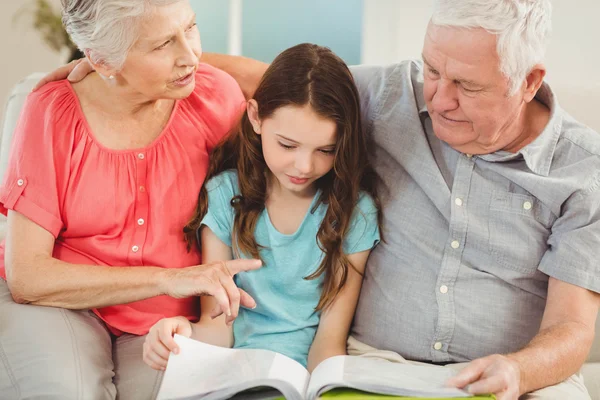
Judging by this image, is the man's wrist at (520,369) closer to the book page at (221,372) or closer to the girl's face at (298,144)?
the book page at (221,372)

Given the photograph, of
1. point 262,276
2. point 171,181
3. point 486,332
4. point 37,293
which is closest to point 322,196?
point 262,276

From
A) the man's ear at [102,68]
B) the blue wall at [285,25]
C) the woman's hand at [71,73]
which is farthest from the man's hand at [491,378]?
the blue wall at [285,25]

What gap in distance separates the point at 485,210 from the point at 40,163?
40.0 inches

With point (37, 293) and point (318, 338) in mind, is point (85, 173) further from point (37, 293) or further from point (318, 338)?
point (318, 338)

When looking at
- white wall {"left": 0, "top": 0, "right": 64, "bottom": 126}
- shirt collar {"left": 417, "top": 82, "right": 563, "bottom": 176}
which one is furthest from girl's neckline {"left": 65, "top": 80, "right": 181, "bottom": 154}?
white wall {"left": 0, "top": 0, "right": 64, "bottom": 126}

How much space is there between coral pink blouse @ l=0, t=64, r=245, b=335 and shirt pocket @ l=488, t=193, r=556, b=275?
72 centimetres

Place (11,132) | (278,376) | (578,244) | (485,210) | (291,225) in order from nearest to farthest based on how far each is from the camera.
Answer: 1. (278,376)
2. (578,244)
3. (485,210)
4. (291,225)
5. (11,132)

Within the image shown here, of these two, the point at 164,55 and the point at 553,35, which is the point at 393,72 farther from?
the point at 553,35

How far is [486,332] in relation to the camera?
1.68m

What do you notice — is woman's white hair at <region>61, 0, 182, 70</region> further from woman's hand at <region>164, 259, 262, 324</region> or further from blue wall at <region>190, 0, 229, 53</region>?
blue wall at <region>190, 0, 229, 53</region>

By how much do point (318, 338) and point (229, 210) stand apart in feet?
1.20

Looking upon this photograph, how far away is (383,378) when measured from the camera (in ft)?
4.42

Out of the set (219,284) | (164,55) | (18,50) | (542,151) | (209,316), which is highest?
(164,55)

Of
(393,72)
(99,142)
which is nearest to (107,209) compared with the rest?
(99,142)
